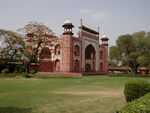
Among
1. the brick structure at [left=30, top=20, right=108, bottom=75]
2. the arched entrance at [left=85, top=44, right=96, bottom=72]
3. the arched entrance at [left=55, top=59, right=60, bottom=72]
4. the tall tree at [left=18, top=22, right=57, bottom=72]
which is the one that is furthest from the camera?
the arched entrance at [left=85, top=44, right=96, bottom=72]

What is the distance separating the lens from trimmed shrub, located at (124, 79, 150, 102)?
15.8 feet

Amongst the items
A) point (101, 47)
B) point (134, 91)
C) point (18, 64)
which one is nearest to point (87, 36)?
point (101, 47)

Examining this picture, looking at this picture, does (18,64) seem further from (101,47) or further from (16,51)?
(101,47)

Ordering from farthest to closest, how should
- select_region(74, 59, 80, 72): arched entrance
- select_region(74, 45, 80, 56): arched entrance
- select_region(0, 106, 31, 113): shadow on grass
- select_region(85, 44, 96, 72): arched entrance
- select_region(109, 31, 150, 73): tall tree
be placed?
select_region(85, 44, 96, 72): arched entrance, select_region(74, 45, 80, 56): arched entrance, select_region(74, 59, 80, 72): arched entrance, select_region(109, 31, 150, 73): tall tree, select_region(0, 106, 31, 113): shadow on grass

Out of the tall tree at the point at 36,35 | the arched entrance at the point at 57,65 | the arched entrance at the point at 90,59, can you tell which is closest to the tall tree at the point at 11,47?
the tall tree at the point at 36,35

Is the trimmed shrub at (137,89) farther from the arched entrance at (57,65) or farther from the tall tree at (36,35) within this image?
the arched entrance at (57,65)

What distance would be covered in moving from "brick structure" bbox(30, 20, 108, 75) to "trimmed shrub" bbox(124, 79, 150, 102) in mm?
15428

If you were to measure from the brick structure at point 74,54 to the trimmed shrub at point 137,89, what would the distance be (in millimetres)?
15428

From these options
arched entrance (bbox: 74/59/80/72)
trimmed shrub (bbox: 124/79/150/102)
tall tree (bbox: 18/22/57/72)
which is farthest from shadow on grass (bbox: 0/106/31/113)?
arched entrance (bbox: 74/59/80/72)

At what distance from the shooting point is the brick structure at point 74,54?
2492 cm

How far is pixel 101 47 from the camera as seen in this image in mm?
35438

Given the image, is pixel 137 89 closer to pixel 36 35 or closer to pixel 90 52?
pixel 36 35

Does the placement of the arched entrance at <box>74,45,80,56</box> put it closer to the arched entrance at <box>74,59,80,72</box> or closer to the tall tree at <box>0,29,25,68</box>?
the arched entrance at <box>74,59,80,72</box>

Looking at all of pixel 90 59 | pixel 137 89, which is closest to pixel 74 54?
pixel 90 59
